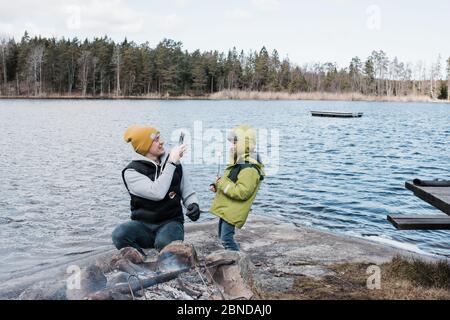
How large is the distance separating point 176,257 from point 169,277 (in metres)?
0.27

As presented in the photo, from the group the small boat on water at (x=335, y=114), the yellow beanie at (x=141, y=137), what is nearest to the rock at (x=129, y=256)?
the yellow beanie at (x=141, y=137)

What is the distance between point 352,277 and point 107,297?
8.81ft

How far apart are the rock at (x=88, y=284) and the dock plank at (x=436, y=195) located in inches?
121

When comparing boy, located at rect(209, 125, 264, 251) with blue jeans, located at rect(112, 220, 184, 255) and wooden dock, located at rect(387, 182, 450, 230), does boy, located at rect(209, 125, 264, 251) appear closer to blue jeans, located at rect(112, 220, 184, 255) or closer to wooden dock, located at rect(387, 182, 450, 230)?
blue jeans, located at rect(112, 220, 184, 255)

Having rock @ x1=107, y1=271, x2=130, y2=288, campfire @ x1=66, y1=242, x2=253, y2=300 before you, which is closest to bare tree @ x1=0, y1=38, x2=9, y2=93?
campfire @ x1=66, y1=242, x2=253, y2=300

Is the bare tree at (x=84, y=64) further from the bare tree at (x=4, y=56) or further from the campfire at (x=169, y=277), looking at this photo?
the campfire at (x=169, y=277)

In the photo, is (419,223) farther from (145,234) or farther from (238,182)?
(145,234)

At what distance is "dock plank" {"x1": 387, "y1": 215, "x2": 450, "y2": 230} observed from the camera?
5.00 metres

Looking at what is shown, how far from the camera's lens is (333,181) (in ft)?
52.9

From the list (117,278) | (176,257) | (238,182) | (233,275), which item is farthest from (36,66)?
(233,275)

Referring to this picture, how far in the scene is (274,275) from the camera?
210 inches

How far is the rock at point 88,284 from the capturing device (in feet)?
13.5
